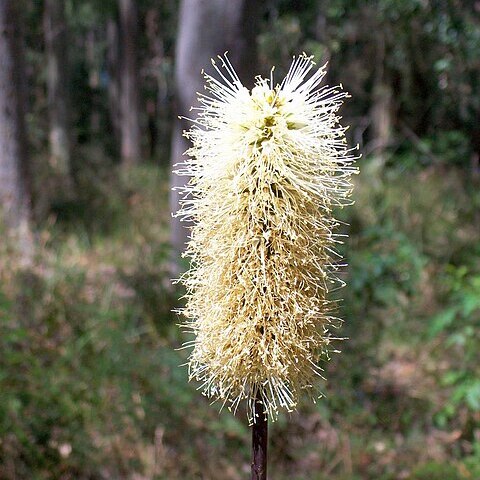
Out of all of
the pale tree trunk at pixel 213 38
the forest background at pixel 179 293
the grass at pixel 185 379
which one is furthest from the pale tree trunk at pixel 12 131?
the pale tree trunk at pixel 213 38

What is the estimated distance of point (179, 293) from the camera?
4.72 m

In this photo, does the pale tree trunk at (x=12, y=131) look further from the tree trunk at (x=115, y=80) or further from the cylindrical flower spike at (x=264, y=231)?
the tree trunk at (x=115, y=80)

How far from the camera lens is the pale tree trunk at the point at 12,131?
5719 millimetres

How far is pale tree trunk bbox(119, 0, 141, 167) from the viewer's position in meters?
13.0

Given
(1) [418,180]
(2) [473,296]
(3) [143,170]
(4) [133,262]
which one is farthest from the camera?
(3) [143,170]

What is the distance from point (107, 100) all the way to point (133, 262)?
18.8m

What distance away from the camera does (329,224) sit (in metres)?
1.61

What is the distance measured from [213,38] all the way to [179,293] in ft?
6.92

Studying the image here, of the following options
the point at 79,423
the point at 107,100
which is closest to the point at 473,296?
the point at 79,423

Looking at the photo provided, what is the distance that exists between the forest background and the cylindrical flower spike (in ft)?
2.90

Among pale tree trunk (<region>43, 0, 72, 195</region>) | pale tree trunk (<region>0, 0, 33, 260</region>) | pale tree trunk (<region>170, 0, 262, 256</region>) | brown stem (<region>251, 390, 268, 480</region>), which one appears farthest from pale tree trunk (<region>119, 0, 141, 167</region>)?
brown stem (<region>251, 390, 268, 480</region>)

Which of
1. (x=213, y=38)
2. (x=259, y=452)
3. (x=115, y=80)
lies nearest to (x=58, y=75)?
(x=115, y=80)

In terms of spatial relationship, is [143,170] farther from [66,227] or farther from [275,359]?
[275,359]

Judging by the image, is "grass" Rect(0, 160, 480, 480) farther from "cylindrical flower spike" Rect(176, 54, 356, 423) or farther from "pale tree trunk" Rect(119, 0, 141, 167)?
"pale tree trunk" Rect(119, 0, 141, 167)
